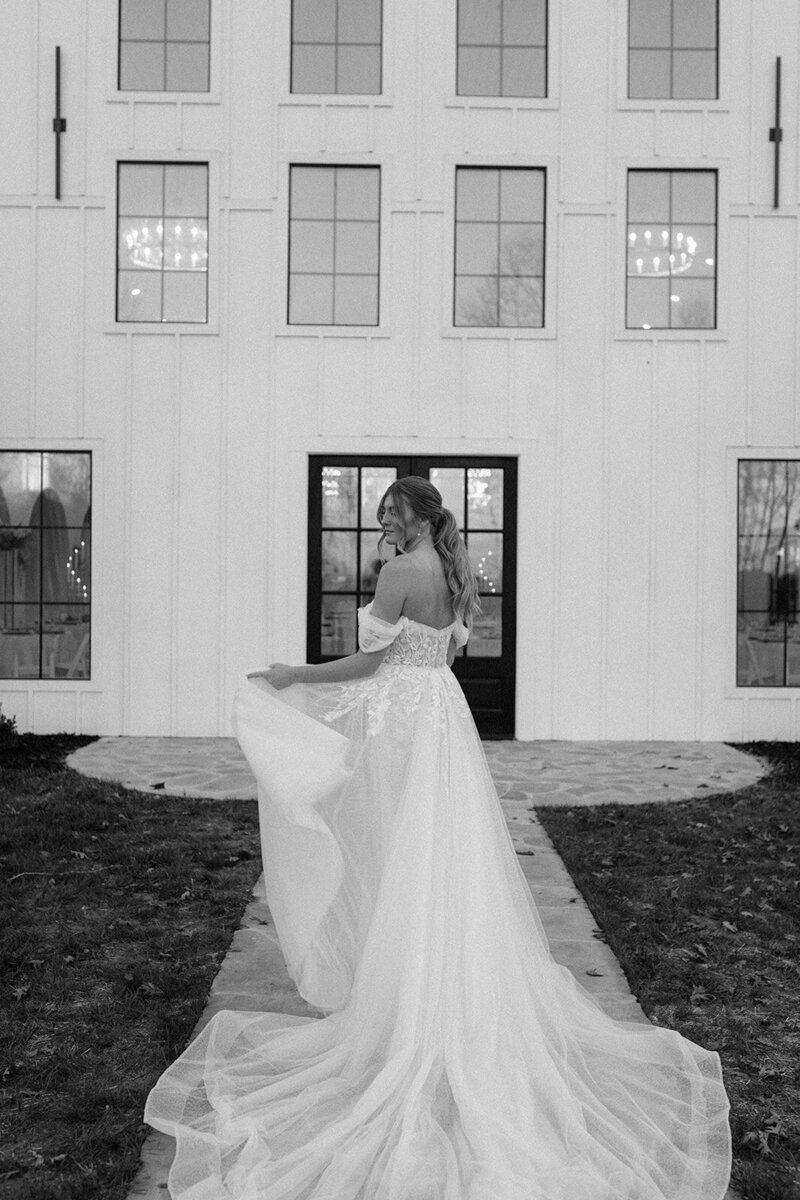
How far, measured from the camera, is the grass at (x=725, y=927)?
328 cm

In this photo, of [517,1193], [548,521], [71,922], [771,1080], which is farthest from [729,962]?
[548,521]

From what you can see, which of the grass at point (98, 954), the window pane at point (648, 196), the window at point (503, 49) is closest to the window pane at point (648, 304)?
the window pane at point (648, 196)

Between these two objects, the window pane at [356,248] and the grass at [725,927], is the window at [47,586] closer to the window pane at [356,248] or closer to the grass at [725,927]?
the window pane at [356,248]

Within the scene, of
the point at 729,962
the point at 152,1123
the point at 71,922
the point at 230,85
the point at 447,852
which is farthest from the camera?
the point at 230,85

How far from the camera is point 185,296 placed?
34.3 ft

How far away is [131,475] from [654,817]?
595 centimetres

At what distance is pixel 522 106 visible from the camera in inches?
409

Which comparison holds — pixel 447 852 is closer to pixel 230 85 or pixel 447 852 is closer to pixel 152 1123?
pixel 152 1123

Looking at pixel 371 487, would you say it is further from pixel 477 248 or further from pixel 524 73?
pixel 524 73

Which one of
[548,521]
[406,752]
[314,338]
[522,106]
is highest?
[522,106]

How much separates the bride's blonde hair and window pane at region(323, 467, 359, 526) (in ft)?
22.4

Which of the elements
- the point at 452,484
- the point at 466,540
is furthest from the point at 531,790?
the point at 452,484

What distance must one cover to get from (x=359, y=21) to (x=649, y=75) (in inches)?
112

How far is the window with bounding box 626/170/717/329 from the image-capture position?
1048cm
